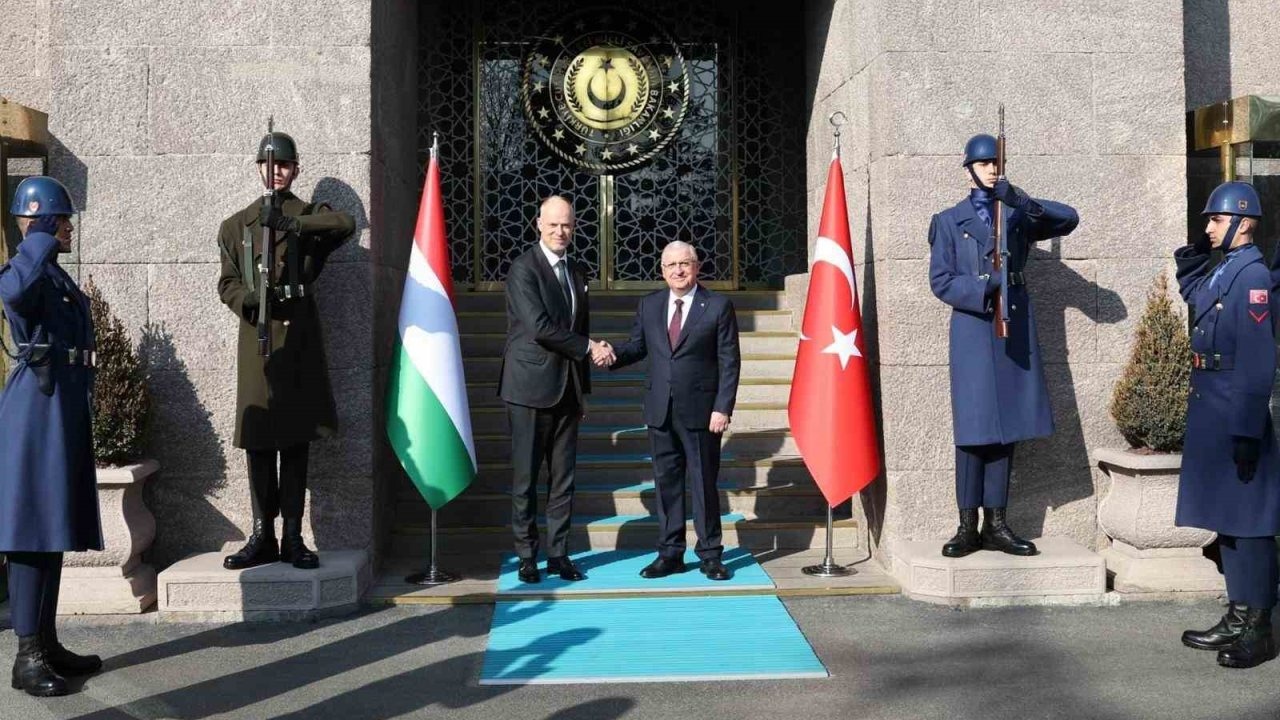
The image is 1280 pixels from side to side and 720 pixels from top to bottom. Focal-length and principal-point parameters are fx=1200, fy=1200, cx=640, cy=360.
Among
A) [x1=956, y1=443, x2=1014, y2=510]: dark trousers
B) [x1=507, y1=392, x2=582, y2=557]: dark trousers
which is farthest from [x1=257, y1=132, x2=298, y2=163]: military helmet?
[x1=956, y1=443, x2=1014, y2=510]: dark trousers

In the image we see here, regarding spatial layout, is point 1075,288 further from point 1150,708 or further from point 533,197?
point 533,197

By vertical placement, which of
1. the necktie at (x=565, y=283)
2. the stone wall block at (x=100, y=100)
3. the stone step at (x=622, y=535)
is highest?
the stone wall block at (x=100, y=100)

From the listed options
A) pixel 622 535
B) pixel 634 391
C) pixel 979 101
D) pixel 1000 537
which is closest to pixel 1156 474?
pixel 1000 537

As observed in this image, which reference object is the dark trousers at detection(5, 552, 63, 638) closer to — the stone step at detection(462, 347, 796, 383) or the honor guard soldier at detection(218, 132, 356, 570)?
the honor guard soldier at detection(218, 132, 356, 570)

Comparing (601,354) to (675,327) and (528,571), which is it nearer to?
(675,327)

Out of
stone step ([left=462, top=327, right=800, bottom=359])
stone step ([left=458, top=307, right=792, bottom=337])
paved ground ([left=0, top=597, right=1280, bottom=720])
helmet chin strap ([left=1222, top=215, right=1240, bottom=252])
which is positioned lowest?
paved ground ([left=0, top=597, right=1280, bottom=720])

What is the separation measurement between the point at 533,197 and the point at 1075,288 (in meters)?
4.75

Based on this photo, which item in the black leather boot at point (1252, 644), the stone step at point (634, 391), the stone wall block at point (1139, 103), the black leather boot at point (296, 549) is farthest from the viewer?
the stone step at point (634, 391)

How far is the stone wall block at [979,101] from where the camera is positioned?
680 centimetres

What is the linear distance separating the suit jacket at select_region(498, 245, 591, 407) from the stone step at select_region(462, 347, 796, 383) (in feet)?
6.89

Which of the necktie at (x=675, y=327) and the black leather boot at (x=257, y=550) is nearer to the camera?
the black leather boot at (x=257, y=550)

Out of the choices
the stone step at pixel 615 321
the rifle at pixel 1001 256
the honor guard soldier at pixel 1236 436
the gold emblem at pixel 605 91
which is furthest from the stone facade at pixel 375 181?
the gold emblem at pixel 605 91

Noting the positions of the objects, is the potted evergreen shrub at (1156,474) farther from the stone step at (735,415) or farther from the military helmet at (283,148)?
the military helmet at (283,148)

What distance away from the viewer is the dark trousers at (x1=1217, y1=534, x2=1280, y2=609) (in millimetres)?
5305
